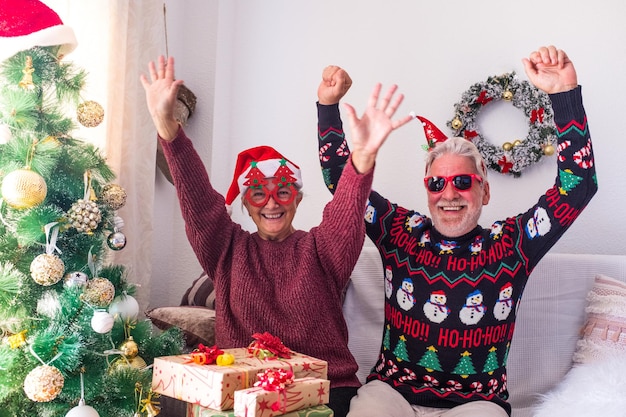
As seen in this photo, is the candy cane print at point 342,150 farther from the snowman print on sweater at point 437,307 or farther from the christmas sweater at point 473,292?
the snowman print on sweater at point 437,307

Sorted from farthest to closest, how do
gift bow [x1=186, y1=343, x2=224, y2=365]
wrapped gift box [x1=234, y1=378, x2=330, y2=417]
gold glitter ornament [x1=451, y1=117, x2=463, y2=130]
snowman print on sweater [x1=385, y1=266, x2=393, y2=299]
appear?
1. gold glitter ornament [x1=451, y1=117, x2=463, y2=130]
2. snowman print on sweater [x1=385, y1=266, x2=393, y2=299]
3. gift bow [x1=186, y1=343, x2=224, y2=365]
4. wrapped gift box [x1=234, y1=378, x2=330, y2=417]

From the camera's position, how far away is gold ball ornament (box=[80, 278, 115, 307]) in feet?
5.33

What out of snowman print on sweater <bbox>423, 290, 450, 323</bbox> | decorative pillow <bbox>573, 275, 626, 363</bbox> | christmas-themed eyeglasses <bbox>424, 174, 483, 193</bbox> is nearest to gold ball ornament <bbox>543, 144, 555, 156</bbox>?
decorative pillow <bbox>573, 275, 626, 363</bbox>

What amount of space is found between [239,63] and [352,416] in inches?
78.4

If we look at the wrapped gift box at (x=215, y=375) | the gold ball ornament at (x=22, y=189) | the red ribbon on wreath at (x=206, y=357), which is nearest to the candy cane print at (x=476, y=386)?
the wrapped gift box at (x=215, y=375)

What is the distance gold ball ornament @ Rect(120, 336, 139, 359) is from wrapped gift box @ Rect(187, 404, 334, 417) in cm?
28

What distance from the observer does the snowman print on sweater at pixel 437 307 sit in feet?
6.21

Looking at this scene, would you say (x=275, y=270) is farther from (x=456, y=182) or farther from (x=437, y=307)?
(x=456, y=182)

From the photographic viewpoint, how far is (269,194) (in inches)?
75.1

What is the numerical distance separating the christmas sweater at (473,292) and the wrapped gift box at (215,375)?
443 mm

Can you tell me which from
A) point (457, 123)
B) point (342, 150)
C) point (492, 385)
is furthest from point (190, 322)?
point (457, 123)

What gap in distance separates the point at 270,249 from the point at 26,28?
0.89 metres

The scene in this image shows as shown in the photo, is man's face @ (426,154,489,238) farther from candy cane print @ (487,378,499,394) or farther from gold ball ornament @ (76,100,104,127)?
gold ball ornament @ (76,100,104,127)

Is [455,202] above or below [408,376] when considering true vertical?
above
